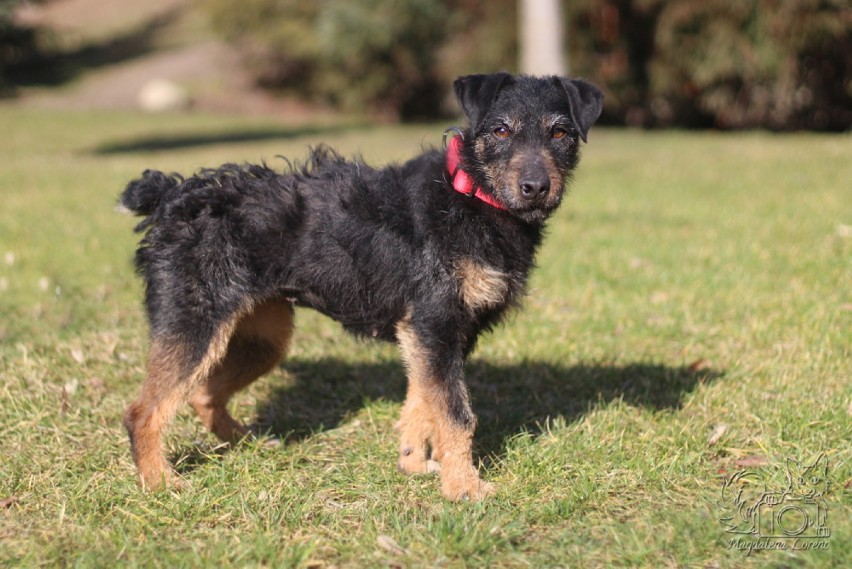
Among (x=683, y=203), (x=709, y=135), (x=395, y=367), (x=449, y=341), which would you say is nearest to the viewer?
(x=449, y=341)

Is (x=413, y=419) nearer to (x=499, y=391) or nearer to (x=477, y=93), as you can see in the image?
(x=499, y=391)

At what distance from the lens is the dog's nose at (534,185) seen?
14.8ft

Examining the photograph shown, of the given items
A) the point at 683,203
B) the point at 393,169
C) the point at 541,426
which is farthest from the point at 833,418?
the point at 683,203

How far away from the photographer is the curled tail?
4828 mm

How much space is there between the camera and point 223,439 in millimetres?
5301

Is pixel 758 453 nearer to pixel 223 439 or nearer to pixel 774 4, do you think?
pixel 223 439

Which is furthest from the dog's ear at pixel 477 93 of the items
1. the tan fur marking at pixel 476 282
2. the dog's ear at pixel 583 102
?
the tan fur marking at pixel 476 282

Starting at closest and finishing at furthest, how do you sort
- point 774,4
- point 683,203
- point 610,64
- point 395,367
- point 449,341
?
point 449,341 → point 395,367 → point 683,203 → point 774,4 → point 610,64

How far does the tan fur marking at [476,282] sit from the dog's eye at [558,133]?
860 millimetres

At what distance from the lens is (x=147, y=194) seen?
4.84 metres

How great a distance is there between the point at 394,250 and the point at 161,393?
4.87 ft

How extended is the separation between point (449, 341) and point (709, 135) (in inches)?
780

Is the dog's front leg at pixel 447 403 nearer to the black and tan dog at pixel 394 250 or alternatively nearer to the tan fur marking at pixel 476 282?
the black and tan dog at pixel 394 250

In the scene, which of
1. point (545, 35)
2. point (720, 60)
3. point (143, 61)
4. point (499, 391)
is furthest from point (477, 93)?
point (143, 61)
